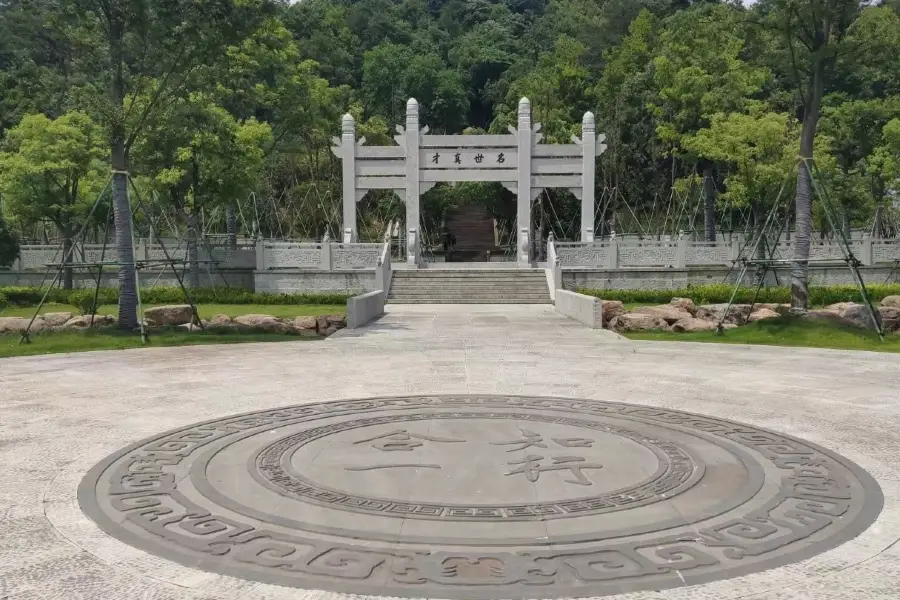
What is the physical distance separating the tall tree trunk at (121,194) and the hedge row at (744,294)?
1334 centimetres

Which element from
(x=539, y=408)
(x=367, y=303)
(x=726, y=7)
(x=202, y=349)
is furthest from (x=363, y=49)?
(x=539, y=408)

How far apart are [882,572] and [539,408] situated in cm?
355

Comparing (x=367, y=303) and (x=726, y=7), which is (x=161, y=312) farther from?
(x=726, y=7)

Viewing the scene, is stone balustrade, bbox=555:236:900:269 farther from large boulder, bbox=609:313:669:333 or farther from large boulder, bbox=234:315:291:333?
large boulder, bbox=234:315:291:333

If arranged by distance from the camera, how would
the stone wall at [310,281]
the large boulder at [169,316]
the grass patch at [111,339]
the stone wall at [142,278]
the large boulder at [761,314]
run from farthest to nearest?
the stone wall at [142,278] → the stone wall at [310,281] → the large boulder at [761,314] → the large boulder at [169,316] → the grass patch at [111,339]

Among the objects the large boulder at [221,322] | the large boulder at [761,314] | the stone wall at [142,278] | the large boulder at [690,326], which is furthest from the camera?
the stone wall at [142,278]

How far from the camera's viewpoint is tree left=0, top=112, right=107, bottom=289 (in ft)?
73.4

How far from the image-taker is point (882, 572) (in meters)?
3.22

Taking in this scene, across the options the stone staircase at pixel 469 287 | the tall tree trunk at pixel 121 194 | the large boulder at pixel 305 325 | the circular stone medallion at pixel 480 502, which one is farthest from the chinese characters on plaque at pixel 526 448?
the stone staircase at pixel 469 287

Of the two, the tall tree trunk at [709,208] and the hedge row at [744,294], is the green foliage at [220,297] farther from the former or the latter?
the tall tree trunk at [709,208]

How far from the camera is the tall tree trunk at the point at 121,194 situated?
43.4 ft

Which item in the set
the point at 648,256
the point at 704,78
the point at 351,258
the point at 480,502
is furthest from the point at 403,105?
the point at 480,502

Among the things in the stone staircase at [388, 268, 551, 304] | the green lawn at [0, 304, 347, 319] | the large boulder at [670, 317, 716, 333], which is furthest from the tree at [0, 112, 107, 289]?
the large boulder at [670, 317, 716, 333]

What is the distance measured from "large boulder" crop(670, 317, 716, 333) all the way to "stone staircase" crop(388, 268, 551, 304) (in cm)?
747
